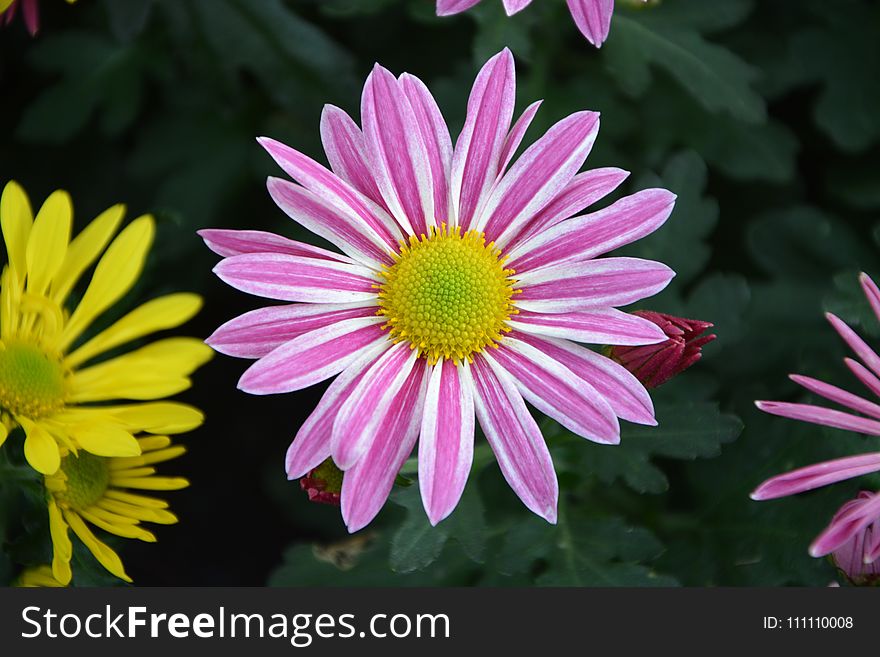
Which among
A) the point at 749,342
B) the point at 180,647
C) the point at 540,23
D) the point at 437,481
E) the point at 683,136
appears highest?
the point at 540,23

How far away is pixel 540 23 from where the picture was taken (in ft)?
8.75

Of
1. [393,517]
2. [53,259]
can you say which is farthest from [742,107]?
[53,259]

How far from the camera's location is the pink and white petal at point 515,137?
5.28ft

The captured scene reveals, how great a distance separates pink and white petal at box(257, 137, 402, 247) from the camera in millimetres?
1551

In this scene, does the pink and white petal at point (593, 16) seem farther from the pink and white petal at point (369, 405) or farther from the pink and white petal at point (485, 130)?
the pink and white petal at point (369, 405)

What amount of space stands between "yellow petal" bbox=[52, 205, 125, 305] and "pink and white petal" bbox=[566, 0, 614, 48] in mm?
846

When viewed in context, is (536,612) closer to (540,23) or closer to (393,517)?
(393,517)

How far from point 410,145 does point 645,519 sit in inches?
49.6

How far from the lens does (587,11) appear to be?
1764 millimetres

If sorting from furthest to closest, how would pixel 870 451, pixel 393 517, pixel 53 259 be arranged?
pixel 393 517
pixel 870 451
pixel 53 259

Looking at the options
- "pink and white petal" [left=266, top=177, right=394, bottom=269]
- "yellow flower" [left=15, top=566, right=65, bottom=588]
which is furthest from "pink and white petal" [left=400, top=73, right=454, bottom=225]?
"yellow flower" [left=15, top=566, right=65, bottom=588]

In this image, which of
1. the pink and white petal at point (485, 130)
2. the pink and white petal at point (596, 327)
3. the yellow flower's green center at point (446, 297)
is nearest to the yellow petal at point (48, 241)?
the yellow flower's green center at point (446, 297)

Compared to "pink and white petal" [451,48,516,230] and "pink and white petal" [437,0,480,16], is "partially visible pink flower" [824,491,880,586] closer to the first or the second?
"pink and white petal" [451,48,516,230]

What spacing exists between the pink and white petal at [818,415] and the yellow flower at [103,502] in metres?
0.96
